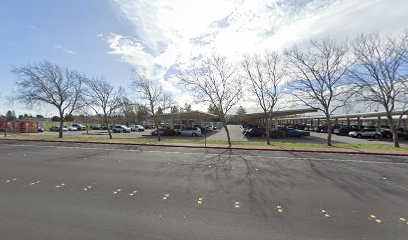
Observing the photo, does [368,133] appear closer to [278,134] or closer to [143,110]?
[278,134]

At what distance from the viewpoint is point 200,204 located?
6.06 m

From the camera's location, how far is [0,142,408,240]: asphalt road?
15.0 feet

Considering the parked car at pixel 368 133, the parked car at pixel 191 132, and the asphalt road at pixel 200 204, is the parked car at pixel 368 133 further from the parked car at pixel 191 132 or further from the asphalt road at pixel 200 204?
the asphalt road at pixel 200 204

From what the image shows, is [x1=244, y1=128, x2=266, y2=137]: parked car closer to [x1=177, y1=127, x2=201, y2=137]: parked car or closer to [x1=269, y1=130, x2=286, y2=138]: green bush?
[x1=269, y1=130, x2=286, y2=138]: green bush

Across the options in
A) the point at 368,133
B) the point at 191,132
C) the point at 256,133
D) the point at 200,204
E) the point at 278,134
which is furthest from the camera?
the point at 191,132

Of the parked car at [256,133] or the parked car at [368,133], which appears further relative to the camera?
the parked car at [256,133]

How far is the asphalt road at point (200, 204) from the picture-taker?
456 centimetres

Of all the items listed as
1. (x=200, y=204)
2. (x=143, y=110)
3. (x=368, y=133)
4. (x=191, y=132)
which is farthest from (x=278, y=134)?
(x=200, y=204)

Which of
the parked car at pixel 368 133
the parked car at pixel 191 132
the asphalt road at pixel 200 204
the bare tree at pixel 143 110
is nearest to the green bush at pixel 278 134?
the parked car at pixel 368 133

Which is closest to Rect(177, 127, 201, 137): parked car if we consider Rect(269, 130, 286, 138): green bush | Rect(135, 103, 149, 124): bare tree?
Rect(135, 103, 149, 124): bare tree

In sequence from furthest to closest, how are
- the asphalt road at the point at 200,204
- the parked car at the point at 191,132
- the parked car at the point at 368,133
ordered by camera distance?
the parked car at the point at 191,132
the parked car at the point at 368,133
the asphalt road at the point at 200,204

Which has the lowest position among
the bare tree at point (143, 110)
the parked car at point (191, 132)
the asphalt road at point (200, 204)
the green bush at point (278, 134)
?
the asphalt road at point (200, 204)

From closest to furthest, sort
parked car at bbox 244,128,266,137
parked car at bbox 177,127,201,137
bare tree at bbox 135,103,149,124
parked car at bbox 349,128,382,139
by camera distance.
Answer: parked car at bbox 349,128,382,139 → bare tree at bbox 135,103,149,124 → parked car at bbox 244,128,266,137 → parked car at bbox 177,127,201,137

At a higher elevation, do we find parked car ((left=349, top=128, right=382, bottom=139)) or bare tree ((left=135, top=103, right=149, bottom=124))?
bare tree ((left=135, top=103, right=149, bottom=124))
